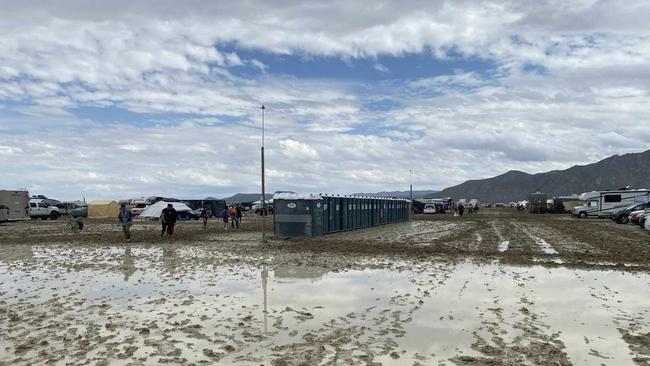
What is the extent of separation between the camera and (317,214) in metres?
26.2

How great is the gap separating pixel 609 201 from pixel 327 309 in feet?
163

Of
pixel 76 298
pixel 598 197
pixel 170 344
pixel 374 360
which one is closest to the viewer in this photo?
pixel 374 360

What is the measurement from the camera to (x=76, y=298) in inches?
416

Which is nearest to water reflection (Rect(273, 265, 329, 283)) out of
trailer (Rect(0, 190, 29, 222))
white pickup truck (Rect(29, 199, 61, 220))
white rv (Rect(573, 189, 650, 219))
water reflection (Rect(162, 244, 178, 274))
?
water reflection (Rect(162, 244, 178, 274))

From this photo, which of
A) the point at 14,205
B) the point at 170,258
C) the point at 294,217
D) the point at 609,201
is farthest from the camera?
the point at 609,201

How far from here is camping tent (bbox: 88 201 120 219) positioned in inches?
2381

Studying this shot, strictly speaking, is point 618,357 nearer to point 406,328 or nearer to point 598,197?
point 406,328

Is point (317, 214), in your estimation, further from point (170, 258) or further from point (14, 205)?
point (14, 205)

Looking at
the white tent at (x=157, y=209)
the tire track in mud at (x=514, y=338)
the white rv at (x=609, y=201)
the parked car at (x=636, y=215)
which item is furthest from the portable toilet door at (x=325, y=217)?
the white rv at (x=609, y=201)

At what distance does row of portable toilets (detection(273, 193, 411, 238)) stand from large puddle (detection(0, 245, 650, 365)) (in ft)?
34.8

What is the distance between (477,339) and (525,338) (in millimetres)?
656

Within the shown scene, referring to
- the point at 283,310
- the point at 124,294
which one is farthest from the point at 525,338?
the point at 124,294

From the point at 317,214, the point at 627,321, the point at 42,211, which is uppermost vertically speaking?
the point at 42,211

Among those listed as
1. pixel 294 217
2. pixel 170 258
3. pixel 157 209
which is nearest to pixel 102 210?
pixel 157 209
